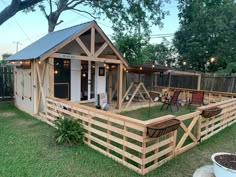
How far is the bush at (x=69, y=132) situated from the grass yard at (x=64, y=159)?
0.56 ft

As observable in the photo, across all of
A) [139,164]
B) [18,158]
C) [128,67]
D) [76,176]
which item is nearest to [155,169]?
[139,164]

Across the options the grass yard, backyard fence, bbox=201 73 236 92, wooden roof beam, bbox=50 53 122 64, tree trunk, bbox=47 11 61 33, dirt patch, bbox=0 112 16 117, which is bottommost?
dirt patch, bbox=0 112 16 117

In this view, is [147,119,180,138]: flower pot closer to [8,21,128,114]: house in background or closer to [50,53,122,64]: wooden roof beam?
[8,21,128,114]: house in background

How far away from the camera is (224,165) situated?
278 cm

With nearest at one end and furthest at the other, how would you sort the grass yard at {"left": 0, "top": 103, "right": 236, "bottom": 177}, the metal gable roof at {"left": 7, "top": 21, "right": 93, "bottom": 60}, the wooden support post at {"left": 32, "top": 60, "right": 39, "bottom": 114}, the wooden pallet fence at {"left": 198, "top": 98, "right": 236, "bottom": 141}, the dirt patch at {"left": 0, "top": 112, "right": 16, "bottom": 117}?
1. the grass yard at {"left": 0, "top": 103, "right": 236, "bottom": 177}
2. the wooden pallet fence at {"left": 198, "top": 98, "right": 236, "bottom": 141}
3. the metal gable roof at {"left": 7, "top": 21, "right": 93, "bottom": 60}
4. the wooden support post at {"left": 32, "top": 60, "right": 39, "bottom": 114}
5. the dirt patch at {"left": 0, "top": 112, "right": 16, "bottom": 117}

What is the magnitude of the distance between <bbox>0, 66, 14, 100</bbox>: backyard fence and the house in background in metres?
1.21

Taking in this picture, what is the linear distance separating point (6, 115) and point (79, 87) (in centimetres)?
296

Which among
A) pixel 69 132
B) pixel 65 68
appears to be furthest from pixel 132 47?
pixel 69 132

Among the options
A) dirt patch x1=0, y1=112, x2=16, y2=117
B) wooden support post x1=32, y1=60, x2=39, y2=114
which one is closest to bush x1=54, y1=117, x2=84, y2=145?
wooden support post x1=32, y1=60, x2=39, y2=114

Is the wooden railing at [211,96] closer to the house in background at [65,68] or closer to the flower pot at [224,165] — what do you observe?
the house in background at [65,68]

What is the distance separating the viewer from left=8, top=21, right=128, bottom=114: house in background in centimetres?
616

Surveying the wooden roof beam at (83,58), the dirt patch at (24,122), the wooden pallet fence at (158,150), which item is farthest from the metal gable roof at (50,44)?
the wooden pallet fence at (158,150)

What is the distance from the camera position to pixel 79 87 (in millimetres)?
8250

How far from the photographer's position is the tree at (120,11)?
11.5 m
